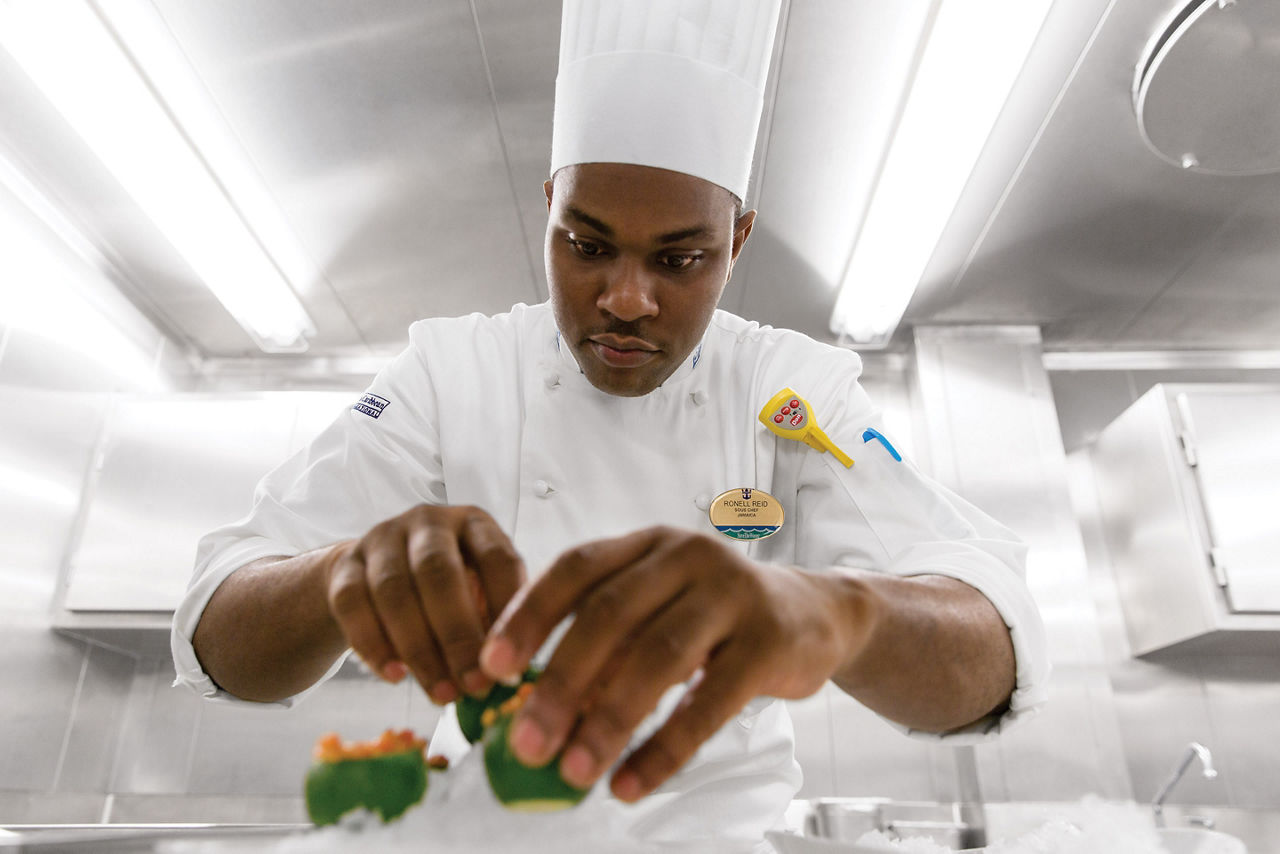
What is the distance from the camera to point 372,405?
47.2 inches

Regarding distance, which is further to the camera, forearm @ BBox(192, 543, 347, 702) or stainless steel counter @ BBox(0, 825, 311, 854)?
forearm @ BBox(192, 543, 347, 702)

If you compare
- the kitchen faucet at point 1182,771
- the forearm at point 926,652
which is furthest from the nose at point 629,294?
the kitchen faucet at point 1182,771

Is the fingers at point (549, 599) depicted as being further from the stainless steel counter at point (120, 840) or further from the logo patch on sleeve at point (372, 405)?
the logo patch on sleeve at point (372, 405)

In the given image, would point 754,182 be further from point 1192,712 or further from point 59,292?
point 1192,712

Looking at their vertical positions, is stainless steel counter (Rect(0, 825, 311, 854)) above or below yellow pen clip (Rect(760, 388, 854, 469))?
below

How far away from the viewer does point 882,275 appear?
10.2 feet

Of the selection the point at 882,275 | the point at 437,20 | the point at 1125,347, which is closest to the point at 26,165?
the point at 437,20

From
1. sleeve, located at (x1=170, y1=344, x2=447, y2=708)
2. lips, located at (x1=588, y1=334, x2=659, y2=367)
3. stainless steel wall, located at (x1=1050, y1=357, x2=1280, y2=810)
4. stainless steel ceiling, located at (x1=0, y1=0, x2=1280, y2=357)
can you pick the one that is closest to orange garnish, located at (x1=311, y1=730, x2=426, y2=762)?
sleeve, located at (x1=170, y1=344, x2=447, y2=708)

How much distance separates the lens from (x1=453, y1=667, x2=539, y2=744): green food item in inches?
22.8

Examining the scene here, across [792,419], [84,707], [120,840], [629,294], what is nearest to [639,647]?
[120,840]

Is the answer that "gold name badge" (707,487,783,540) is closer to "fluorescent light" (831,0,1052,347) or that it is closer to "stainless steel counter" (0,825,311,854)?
"stainless steel counter" (0,825,311,854)

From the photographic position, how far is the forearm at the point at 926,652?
26.1 inches

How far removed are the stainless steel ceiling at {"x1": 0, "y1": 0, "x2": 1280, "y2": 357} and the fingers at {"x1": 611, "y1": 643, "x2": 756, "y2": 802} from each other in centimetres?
198

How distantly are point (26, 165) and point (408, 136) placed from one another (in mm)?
1182
